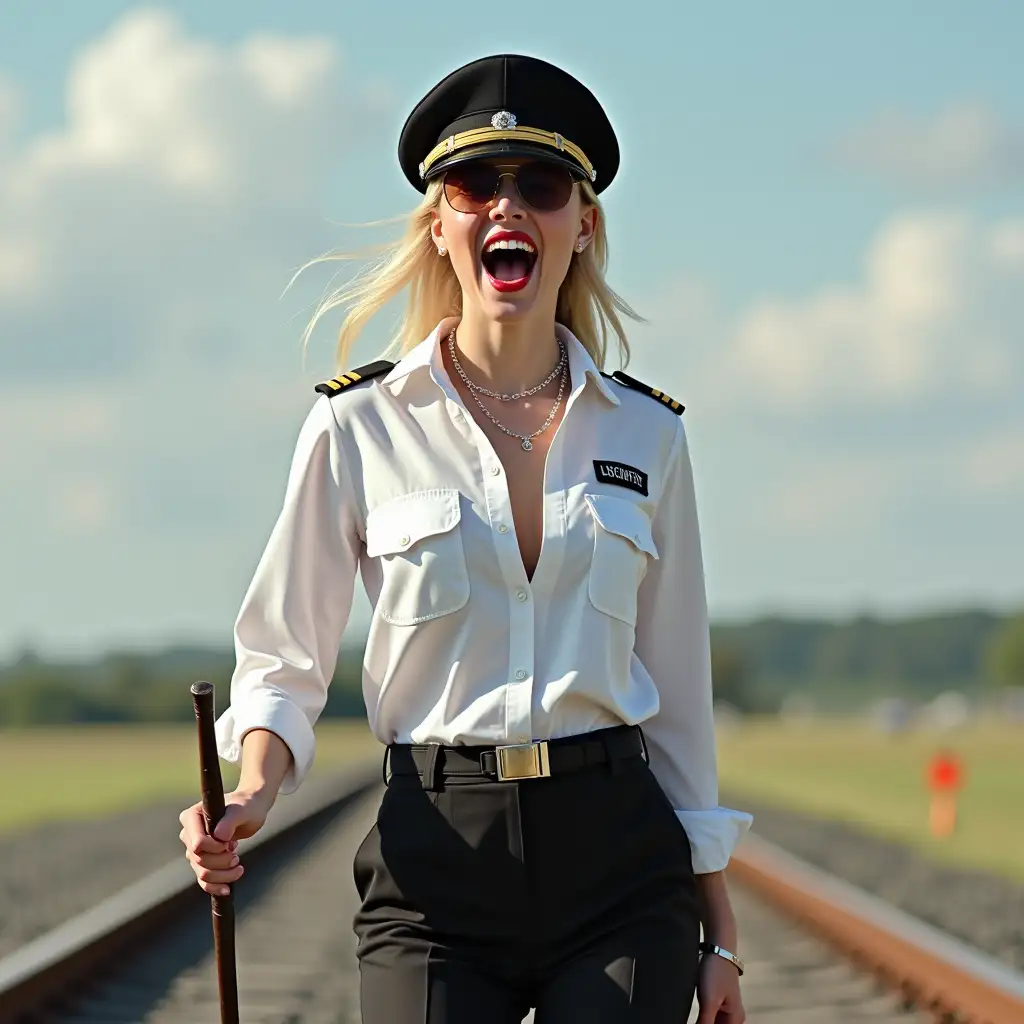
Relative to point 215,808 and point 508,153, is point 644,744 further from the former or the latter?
point 508,153

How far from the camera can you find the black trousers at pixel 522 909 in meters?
3.22

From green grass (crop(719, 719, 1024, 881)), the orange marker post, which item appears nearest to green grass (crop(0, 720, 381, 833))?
the orange marker post

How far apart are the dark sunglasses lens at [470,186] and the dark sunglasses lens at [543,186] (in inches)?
1.7

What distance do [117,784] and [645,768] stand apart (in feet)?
123

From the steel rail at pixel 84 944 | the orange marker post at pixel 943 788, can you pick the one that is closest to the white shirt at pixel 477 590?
the steel rail at pixel 84 944

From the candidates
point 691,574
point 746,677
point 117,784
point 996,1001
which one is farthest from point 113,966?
point 746,677

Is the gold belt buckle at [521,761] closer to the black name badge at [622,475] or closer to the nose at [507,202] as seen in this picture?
the black name badge at [622,475]

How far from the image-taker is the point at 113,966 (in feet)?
30.2

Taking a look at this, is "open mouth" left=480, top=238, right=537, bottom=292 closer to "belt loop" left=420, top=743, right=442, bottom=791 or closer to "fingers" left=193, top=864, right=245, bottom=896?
"belt loop" left=420, top=743, right=442, bottom=791

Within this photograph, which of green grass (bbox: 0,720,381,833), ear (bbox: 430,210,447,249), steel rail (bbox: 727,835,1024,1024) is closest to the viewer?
ear (bbox: 430,210,447,249)

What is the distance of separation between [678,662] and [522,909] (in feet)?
1.76

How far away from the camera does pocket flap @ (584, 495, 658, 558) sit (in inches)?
136

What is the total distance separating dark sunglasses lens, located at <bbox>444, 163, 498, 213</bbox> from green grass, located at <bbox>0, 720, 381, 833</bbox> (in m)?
4.50

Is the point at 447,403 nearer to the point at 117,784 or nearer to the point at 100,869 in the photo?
the point at 100,869
